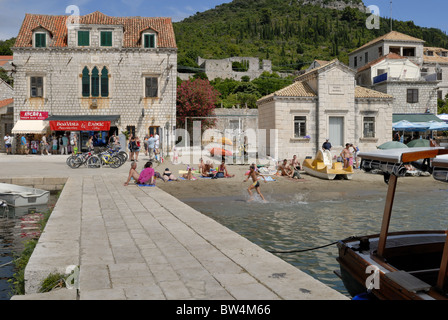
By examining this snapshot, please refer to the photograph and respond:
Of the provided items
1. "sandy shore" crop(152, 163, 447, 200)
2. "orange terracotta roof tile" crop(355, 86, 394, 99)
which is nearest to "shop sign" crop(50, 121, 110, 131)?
"sandy shore" crop(152, 163, 447, 200)

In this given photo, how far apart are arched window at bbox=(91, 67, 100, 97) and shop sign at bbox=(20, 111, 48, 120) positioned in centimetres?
407

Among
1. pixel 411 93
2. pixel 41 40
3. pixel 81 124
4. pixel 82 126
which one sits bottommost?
pixel 82 126

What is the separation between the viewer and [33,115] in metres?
32.6

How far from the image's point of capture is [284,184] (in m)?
19.2

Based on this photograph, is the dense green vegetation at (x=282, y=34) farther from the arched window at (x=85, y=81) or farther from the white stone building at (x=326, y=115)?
the white stone building at (x=326, y=115)

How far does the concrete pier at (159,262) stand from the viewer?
165 inches

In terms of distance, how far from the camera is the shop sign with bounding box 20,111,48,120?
3247 centimetres

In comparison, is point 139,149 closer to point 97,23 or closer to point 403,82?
point 97,23

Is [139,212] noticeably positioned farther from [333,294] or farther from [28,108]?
[28,108]

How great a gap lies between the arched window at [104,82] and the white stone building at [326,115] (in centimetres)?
1292

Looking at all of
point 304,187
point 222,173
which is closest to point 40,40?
point 222,173

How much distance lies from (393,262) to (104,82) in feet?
101

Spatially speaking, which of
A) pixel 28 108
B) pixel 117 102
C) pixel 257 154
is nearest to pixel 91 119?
pixel 117 102

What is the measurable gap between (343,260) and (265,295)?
2134 millimetres
